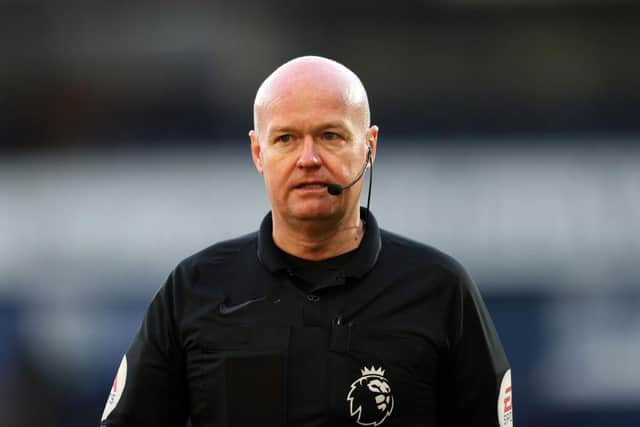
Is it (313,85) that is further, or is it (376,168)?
(376,168)

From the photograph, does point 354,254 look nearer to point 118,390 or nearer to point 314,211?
point 314,211

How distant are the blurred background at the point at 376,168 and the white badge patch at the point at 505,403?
350 cm

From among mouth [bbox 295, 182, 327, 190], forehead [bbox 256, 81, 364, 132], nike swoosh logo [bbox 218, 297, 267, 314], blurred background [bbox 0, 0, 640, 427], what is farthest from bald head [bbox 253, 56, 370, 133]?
blurred background [bbox 0, 0, 640, 427]

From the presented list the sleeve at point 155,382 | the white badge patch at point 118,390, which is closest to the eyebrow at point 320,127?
the sleeve at point 155,382

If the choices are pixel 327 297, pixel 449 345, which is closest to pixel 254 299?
pixel 327 297

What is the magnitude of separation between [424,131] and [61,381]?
2.33 m

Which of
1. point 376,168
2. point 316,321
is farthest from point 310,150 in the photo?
point 376,168

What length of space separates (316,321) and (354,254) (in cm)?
15

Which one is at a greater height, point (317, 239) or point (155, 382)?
point (317, 239)

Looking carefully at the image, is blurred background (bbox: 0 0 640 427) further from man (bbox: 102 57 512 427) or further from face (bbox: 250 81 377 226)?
face (bbox: 250 81 377 226)

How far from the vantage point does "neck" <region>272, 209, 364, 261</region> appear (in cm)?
196

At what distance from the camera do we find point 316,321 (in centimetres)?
192

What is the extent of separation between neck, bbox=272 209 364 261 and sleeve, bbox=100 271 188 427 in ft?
0.77

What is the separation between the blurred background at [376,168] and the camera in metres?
5.62
